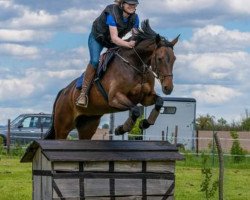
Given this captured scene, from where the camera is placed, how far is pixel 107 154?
10.7 meters

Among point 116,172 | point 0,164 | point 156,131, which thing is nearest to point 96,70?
point 116,172

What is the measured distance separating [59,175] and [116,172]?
0.83 m

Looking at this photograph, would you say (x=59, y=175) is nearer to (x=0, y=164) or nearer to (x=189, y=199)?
(x=189, y=199)

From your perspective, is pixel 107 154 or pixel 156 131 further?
pixel 156 131

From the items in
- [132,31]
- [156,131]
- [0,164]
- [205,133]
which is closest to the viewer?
[132,31]

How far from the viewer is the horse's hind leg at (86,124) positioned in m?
12.6

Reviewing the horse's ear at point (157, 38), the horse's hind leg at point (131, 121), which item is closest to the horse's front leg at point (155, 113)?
the horse's hind leg at point (131, 121)

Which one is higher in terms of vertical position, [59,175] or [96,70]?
[96,70]

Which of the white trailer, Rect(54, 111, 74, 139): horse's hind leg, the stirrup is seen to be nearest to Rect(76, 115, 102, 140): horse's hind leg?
Rect(54, 111, 74, 139): horse's hind leg

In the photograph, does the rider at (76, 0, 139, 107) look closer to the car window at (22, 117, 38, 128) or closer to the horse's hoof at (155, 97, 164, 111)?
the horse's hoof at (155, 97, 164, 111)

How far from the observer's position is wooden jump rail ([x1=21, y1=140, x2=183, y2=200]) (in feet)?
34.4

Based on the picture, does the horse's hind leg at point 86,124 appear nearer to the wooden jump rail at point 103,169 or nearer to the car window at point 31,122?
the wooden jump rail at point 103,169

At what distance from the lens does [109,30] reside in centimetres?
1139

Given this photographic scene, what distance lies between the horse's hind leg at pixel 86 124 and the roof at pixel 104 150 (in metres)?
1.32
